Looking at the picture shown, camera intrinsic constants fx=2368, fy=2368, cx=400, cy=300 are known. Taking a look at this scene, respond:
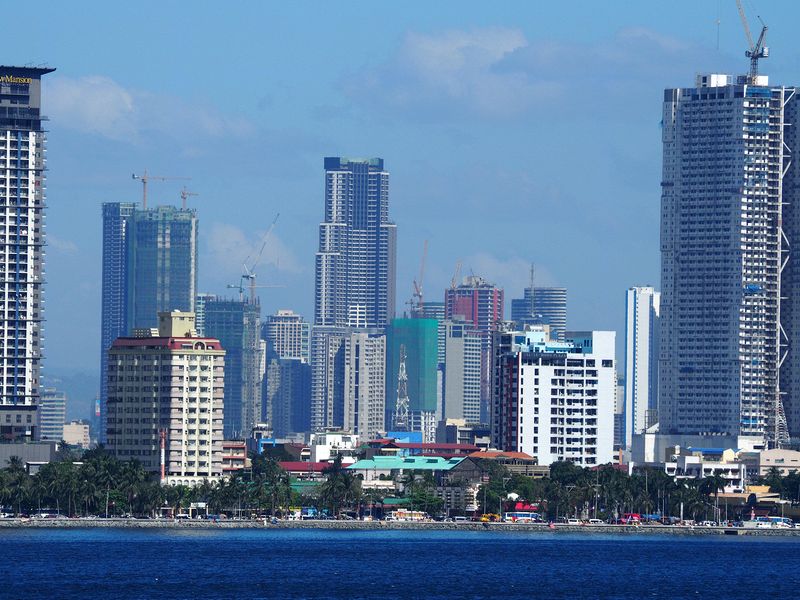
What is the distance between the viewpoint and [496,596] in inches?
7776

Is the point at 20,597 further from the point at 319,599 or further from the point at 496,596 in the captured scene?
the point at 496,596

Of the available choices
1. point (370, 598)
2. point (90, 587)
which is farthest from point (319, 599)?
point (90, 587)

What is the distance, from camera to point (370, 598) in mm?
193875

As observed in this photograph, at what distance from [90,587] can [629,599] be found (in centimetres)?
4512

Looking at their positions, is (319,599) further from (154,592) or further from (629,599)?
(629,599)

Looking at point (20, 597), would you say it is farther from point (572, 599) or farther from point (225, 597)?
point (572, 599)

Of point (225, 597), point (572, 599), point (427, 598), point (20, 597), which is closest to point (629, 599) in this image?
point (572, 599)

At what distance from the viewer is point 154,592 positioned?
194m

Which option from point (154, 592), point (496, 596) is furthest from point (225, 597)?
point (496, 596)

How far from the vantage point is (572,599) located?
197875 mm

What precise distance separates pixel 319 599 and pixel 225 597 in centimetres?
760

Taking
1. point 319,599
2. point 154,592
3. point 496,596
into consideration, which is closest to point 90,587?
point 154,592

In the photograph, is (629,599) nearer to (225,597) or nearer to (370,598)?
(370,598)

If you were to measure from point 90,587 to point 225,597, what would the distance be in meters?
13.3
